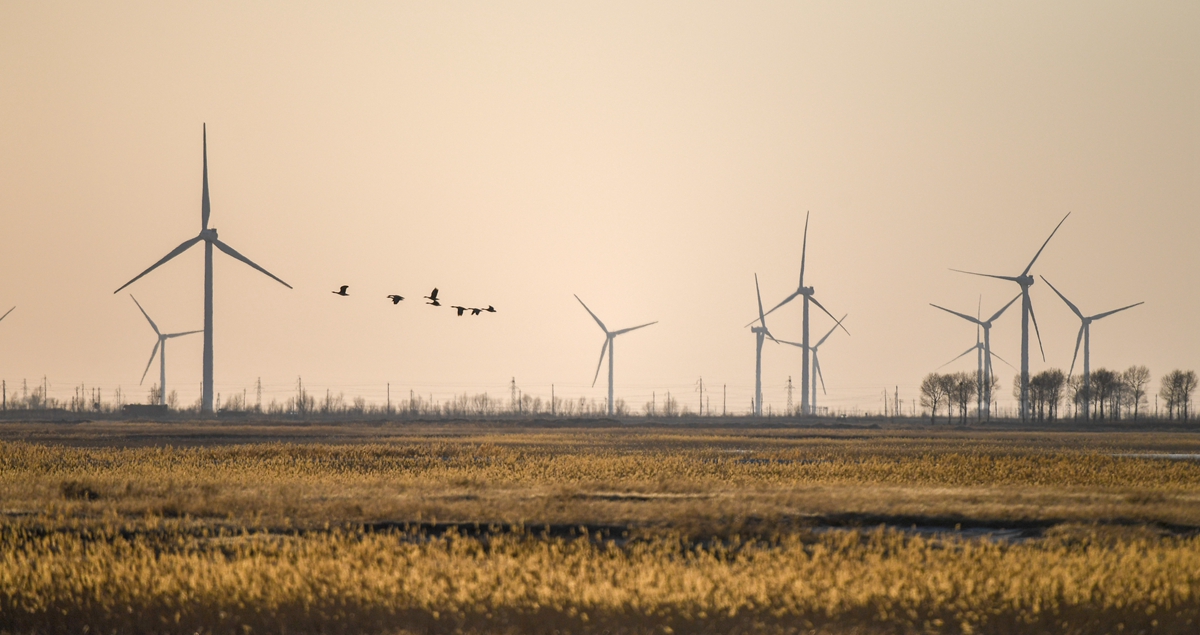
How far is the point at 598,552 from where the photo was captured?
31484 millimetres

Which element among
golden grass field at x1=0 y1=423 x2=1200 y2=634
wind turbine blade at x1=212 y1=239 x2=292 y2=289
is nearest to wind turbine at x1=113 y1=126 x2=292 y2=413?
wind turbine blade at x1=212 y1=239 x2=292 y2=289

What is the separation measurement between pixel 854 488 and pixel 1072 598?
2412 cm

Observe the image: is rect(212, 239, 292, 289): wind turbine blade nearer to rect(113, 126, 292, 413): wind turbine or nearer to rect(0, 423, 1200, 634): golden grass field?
rect(113, 126, 292, 413): wind turbine

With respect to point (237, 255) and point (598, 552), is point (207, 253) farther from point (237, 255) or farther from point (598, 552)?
point (598, 552)

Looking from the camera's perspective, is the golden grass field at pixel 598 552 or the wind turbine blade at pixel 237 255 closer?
the golden grass field at pixel 598 552

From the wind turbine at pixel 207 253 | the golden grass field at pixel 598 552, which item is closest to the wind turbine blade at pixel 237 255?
the wind turbine at pixel 207 253

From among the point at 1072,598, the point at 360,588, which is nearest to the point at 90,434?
the point at 360,588

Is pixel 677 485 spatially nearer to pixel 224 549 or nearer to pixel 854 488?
pixel 854 488

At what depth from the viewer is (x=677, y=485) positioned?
49.5 metres

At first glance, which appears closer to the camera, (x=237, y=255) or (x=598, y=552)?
(x=598, y=552)

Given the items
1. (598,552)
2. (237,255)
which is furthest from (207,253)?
(598,552)

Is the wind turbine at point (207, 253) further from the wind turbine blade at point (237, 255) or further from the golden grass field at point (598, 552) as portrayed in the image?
the golden grass field at point (598, 552)

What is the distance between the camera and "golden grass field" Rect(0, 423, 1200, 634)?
2352 centimetres

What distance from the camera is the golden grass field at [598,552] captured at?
2352 cm
